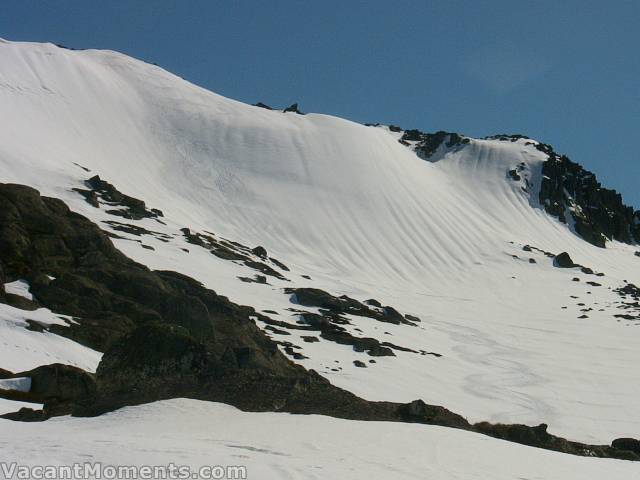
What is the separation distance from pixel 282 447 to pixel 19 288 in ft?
63.8

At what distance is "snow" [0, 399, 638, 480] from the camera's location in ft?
38.5

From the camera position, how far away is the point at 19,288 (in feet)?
94.9

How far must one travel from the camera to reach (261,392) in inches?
749

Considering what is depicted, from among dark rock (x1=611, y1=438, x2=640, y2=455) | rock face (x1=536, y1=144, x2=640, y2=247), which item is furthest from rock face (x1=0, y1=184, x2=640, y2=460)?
rock face (x1=536, y1=144, x2=640, y2=247)

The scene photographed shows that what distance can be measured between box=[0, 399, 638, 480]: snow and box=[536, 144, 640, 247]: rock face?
106m

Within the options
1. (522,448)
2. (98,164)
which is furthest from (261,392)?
(98,164)

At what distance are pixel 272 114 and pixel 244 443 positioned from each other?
358 feet

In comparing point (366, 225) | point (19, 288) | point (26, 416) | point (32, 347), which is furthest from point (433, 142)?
point (26, 416)

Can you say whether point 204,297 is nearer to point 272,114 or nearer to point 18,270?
point 18,270

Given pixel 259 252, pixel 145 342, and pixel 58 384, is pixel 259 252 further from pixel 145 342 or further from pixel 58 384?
pixel 58 384

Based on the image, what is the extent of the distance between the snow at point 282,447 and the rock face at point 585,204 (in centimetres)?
10607

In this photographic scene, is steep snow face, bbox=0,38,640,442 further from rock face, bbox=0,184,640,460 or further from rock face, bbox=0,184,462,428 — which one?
rock face, bbox=0,184,462,428

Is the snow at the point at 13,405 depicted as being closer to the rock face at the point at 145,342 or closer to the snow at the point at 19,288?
the rock face at the point at 145,342

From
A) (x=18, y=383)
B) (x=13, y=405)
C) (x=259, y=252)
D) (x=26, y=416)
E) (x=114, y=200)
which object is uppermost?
(x=114, y=200)
